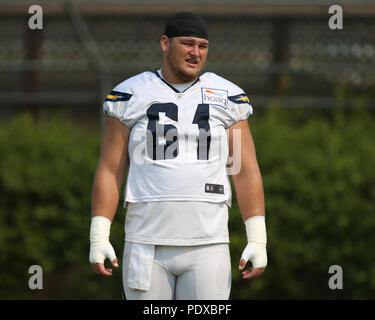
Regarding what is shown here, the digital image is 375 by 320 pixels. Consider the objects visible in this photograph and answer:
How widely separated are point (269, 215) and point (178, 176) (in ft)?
10.7

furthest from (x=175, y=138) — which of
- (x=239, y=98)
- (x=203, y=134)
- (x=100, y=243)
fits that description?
(x=100, y=243)

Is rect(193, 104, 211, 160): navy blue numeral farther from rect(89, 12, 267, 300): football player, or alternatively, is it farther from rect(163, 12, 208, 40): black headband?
rect(163, 12, 208, 40): black headband

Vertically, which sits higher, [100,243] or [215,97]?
[215,97]

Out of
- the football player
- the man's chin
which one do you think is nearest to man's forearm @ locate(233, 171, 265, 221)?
the football player

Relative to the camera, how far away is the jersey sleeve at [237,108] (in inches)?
155

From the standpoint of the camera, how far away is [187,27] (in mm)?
3881

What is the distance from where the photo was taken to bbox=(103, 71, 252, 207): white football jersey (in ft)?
12.4

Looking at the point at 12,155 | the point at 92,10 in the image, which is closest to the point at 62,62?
the point at 92,10

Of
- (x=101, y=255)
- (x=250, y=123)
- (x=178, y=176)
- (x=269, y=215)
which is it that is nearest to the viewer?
(x=178, y=176)

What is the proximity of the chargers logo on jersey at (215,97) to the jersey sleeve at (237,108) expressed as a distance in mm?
37

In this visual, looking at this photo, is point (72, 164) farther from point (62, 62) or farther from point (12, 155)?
point (62, 62)

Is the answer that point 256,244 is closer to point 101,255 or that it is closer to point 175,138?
point 175,138

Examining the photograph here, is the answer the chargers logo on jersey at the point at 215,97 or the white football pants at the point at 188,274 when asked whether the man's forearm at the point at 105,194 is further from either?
the chargers logo on jersey at the point at 215,97

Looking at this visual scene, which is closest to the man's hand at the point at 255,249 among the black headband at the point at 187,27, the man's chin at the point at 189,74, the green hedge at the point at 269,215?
the man's chin at the point at 189,74
